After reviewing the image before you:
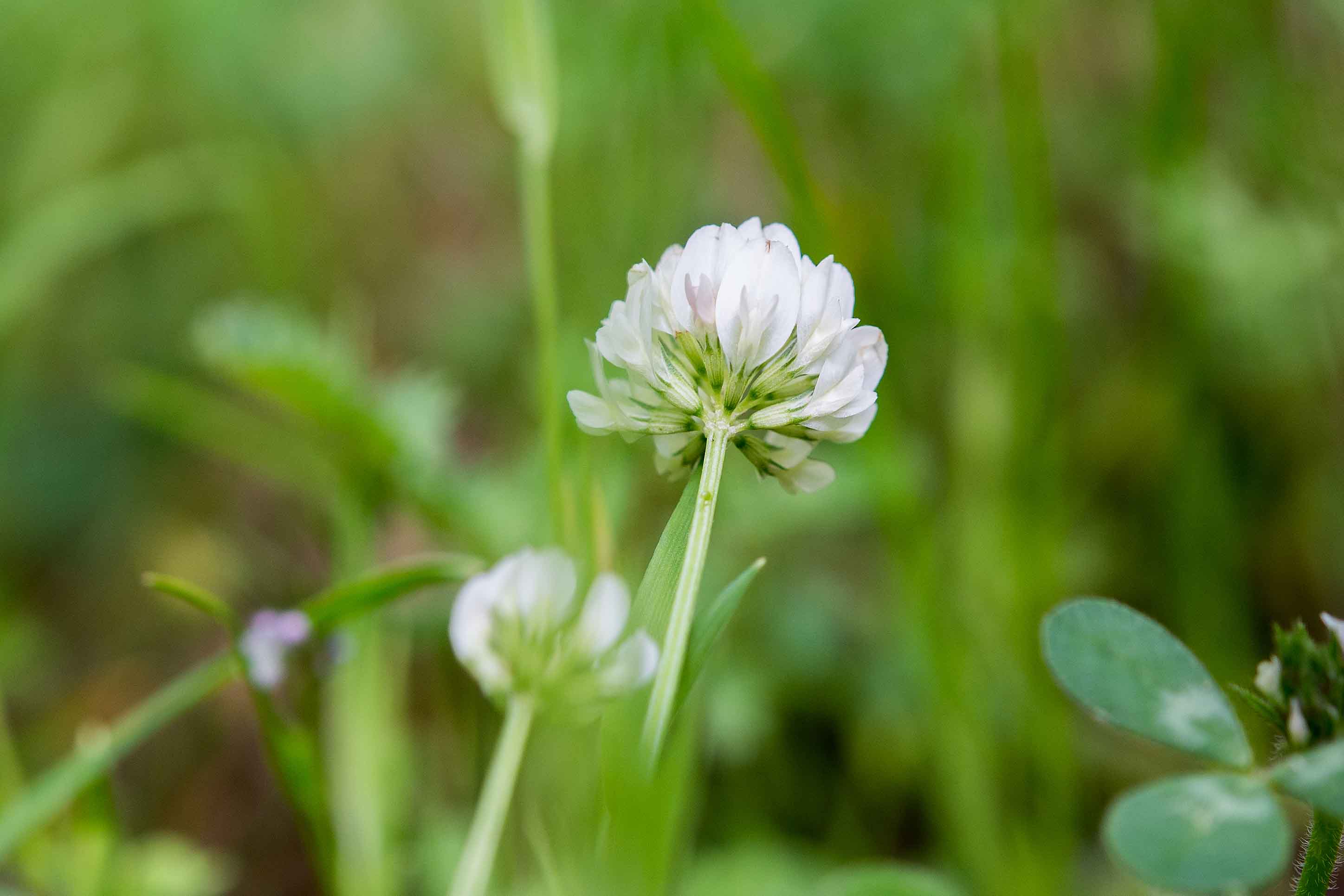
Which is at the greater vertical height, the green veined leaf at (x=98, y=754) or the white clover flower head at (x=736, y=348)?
the white clover flower head at (x=736, y=348)

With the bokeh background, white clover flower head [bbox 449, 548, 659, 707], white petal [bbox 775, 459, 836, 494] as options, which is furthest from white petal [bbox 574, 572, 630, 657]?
the bokeh background

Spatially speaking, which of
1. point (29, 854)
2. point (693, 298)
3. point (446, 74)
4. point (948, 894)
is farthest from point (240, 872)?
point (446, 74)

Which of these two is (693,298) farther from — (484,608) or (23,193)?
(23,193)

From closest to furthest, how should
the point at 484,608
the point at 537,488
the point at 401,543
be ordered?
1. the point at 484,608
2. the point at 537,488
3. the point at 401,543

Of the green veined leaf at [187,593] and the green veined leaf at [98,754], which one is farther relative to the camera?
the green veined leaf at [98,754]

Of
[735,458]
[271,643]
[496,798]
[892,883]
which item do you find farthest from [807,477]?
[735,458]

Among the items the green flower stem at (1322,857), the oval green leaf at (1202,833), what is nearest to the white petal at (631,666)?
the oval green leaf at (1202,833)

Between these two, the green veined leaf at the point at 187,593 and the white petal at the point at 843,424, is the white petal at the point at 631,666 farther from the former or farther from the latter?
the green veined leaf at the point at 187,593
